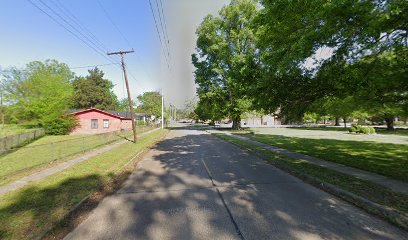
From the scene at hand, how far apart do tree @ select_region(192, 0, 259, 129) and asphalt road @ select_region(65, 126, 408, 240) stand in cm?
2617

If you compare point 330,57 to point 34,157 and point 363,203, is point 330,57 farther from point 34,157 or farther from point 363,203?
point 34,157

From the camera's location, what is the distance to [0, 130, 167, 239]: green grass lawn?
14.3ft

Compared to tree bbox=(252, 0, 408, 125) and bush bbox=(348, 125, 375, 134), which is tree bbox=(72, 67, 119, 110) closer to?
bush bbox=(348, 125, 375, 134)

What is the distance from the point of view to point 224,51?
32.1 m

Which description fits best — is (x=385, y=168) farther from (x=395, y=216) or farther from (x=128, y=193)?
(x=128, y=193)

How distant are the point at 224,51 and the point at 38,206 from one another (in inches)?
1173

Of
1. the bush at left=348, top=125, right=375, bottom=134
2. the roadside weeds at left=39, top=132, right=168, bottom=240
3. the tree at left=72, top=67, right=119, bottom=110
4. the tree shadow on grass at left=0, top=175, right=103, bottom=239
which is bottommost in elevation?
the roadside weeds at left=39, top=132, right=168, bottom=240

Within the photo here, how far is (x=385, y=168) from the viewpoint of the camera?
9211mm

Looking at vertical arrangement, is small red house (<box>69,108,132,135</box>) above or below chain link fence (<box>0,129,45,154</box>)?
above

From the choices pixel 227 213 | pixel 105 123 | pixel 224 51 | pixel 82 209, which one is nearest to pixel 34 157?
pixel 82 209

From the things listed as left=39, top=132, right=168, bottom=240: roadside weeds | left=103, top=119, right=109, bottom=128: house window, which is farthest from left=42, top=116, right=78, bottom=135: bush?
left=39, top=132, right=168, bottom=240: roadside weeds

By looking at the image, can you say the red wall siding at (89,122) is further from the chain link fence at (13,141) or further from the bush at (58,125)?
the chain link fence at (13,141)

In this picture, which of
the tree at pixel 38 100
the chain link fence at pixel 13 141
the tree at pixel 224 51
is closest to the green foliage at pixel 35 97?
the tree at pixel 38 100

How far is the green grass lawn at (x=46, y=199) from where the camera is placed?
4.36 meters
